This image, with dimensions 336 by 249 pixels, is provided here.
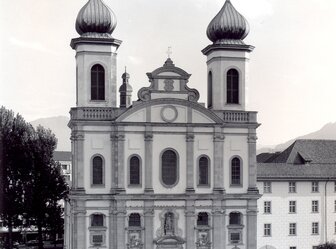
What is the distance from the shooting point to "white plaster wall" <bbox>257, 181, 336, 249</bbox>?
54781mm

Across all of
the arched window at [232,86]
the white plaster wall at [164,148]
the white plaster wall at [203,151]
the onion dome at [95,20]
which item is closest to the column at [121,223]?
the white plaster wall at [164,148]

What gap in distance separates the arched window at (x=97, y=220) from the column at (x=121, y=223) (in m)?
→ 1.29

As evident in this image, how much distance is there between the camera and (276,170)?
Result: 184 ft

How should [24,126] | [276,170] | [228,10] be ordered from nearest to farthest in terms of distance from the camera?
[228,10], [276,170], [24,126]

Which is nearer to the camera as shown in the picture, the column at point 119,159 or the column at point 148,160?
the column at point 119,159

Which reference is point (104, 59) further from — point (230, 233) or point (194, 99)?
point (230, 233)

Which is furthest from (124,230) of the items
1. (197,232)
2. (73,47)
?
(73,47)

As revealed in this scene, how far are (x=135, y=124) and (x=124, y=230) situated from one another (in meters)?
7.75

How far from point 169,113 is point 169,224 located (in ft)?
27.0

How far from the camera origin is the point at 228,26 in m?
48.1

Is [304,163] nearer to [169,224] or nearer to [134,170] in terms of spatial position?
[169,224]

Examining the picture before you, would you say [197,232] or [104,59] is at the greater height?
[104,59]

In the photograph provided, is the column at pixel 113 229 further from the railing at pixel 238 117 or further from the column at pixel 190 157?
the railing at pixel 238 117

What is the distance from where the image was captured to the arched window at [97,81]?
152 ft
